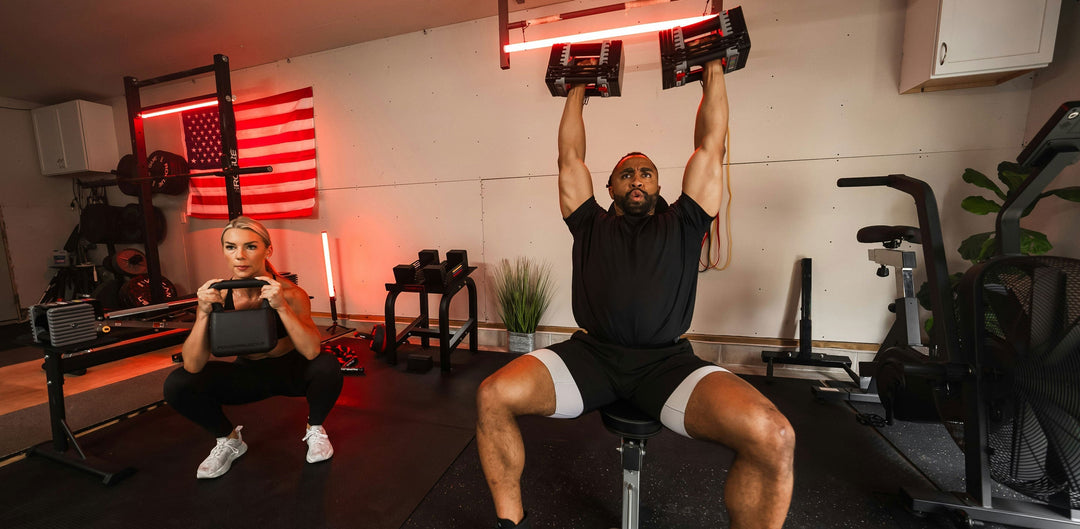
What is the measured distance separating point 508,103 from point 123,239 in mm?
5296

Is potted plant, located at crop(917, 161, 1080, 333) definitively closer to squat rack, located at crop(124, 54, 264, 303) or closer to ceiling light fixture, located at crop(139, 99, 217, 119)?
squat rack, located at crop(124, 54, 264, 303)

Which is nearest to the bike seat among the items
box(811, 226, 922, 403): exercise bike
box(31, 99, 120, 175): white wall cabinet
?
box(811, 226, 922, 403): exercise bike

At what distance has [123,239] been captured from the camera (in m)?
4.88

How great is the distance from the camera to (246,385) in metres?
1.83

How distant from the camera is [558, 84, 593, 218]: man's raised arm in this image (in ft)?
5.71

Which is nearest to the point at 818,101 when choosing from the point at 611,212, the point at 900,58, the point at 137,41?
the point at 900,58

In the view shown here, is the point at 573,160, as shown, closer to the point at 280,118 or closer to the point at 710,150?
the point at 710,150

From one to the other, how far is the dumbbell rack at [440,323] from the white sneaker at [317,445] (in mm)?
1077

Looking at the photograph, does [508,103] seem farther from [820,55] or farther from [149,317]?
[149,317]

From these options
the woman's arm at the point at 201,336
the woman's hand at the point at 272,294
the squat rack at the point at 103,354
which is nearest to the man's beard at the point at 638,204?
the woman's hand at the point at 272,294

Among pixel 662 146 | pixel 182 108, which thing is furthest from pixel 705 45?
pixel 182 108

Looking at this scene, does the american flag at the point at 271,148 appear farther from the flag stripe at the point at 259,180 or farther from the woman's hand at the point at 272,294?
the woman's hand at the point at 272,294

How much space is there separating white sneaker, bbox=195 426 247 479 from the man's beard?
2.22m

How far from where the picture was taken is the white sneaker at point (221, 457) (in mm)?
1808
